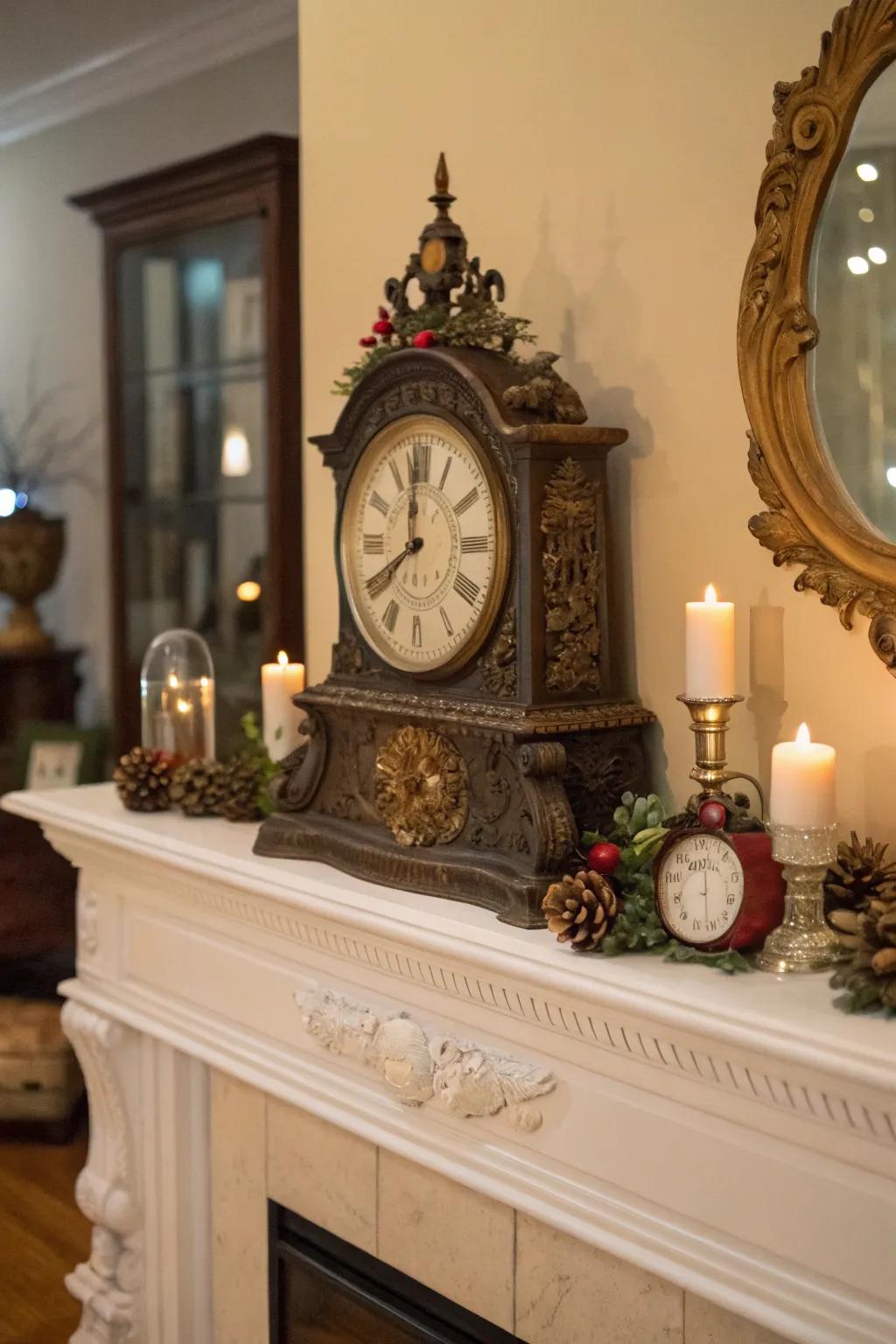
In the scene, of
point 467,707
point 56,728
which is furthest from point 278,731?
point 56,728

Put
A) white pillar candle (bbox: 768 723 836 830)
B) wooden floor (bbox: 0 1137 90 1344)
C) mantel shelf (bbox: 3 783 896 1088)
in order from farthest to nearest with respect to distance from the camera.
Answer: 1. wooden floor (bbox: 0 1137 90 1344)
2. white pillar candle (bbox: 768 723 836 830)
3. mantel shelf (bbox: 3 783 896 1088)

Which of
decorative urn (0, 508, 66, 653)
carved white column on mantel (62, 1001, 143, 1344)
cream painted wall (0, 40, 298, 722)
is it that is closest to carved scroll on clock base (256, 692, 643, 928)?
carved white column on mantel (62, 1001, 143, 1344)

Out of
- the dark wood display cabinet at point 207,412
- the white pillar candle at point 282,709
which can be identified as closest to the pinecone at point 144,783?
the white pillar candle at point 282,709

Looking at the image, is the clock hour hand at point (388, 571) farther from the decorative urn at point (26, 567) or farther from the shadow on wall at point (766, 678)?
the decorative urn at point (26, 567)

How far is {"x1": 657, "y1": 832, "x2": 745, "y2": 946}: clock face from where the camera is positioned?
1343 millimetres

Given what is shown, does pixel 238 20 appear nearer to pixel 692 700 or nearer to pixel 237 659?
pixel 237 659

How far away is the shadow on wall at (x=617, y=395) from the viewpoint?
5.49 feet

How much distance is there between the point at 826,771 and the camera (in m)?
1.29

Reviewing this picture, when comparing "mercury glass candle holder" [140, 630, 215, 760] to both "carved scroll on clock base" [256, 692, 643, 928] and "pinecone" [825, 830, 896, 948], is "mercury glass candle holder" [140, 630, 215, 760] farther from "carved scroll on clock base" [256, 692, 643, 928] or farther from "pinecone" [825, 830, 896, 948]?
"pinecone" [825, 830, 896, 948]

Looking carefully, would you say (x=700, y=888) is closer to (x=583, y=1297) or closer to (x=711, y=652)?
(x=711, y=652)

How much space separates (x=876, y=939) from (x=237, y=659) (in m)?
2.71

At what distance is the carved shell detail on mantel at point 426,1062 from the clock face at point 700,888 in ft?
0.76

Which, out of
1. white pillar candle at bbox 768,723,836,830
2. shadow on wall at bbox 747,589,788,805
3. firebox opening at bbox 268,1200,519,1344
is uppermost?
shadow on wall at bbox 747,589,788,805

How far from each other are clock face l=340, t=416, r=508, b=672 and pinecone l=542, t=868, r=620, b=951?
0.33 m
